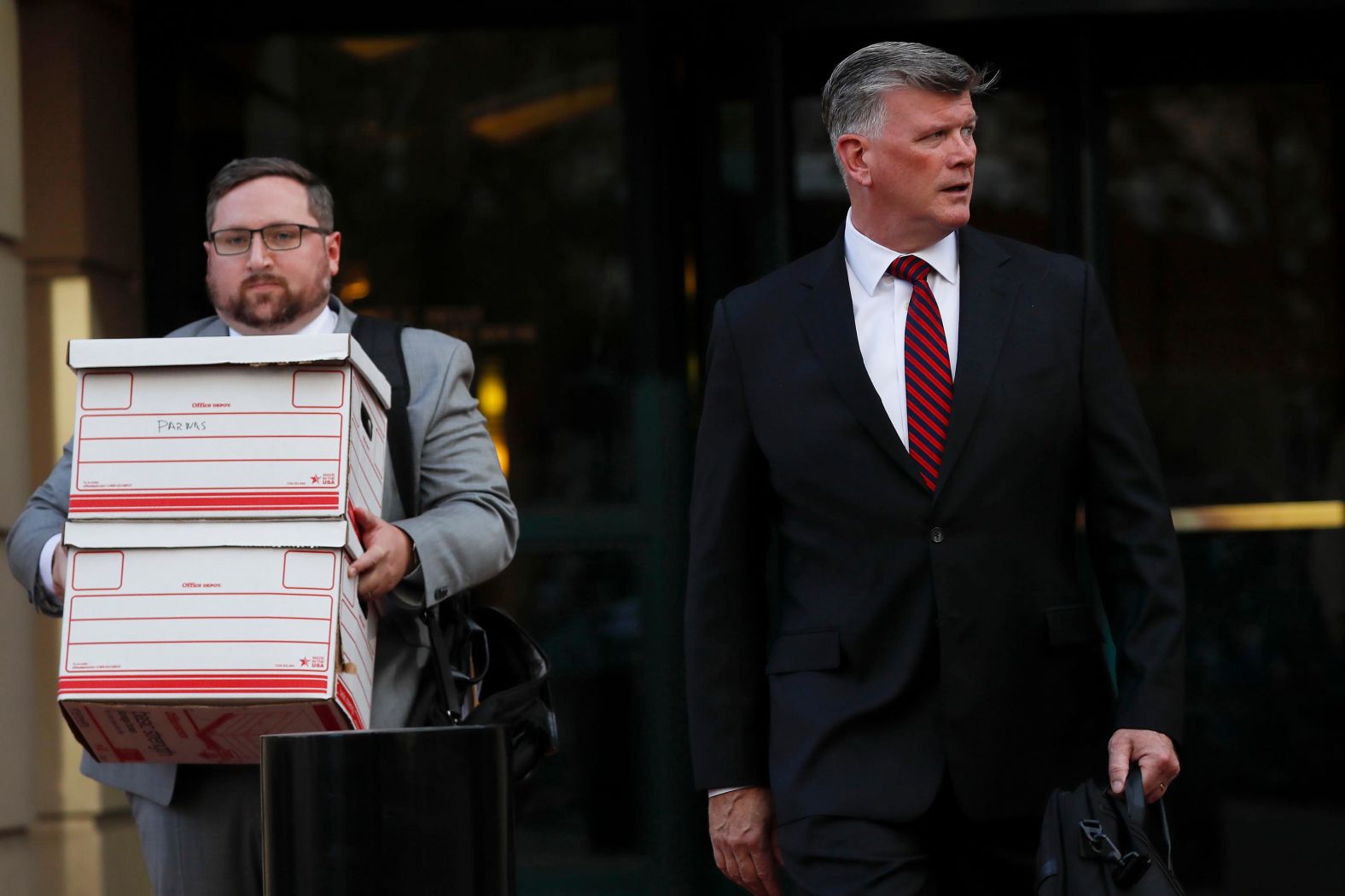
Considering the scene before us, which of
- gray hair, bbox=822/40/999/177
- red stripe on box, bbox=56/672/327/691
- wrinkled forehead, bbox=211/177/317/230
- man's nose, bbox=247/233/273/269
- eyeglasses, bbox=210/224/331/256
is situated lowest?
red stripe on box, bbox=56/672/327/691

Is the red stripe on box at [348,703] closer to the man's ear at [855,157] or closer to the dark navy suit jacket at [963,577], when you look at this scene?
the dark navy suit jacket at [963,577]

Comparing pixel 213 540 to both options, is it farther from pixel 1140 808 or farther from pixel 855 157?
pixel 1140 808

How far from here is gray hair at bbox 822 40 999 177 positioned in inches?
129

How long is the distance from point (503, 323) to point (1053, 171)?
1922 mm

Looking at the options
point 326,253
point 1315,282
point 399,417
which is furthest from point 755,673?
point 1315,282

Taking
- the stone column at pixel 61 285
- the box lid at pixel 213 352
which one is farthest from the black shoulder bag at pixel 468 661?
the stone column at pixel 61 285

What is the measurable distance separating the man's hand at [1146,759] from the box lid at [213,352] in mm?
1463

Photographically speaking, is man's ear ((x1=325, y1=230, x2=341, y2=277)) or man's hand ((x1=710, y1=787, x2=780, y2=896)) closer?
man's hand ((x1=710, y1=787, x2=780, y2=896))

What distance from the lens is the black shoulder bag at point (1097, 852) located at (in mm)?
2684

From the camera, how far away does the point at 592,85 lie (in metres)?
6.06

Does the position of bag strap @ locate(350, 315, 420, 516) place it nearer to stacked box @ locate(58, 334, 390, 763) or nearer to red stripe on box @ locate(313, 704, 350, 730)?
stacked box @ locate(58, 334, 390, 763)

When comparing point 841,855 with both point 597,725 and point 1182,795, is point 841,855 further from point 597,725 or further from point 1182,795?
point 1182,795

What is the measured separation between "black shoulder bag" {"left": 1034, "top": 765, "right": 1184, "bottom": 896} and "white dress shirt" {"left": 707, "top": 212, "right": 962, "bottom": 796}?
690mm

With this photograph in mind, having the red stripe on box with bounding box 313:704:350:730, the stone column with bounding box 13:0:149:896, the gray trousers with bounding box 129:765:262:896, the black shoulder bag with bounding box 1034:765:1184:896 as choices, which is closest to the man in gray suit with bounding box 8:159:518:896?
the gray trousers with bounding box 129:765:262:896
